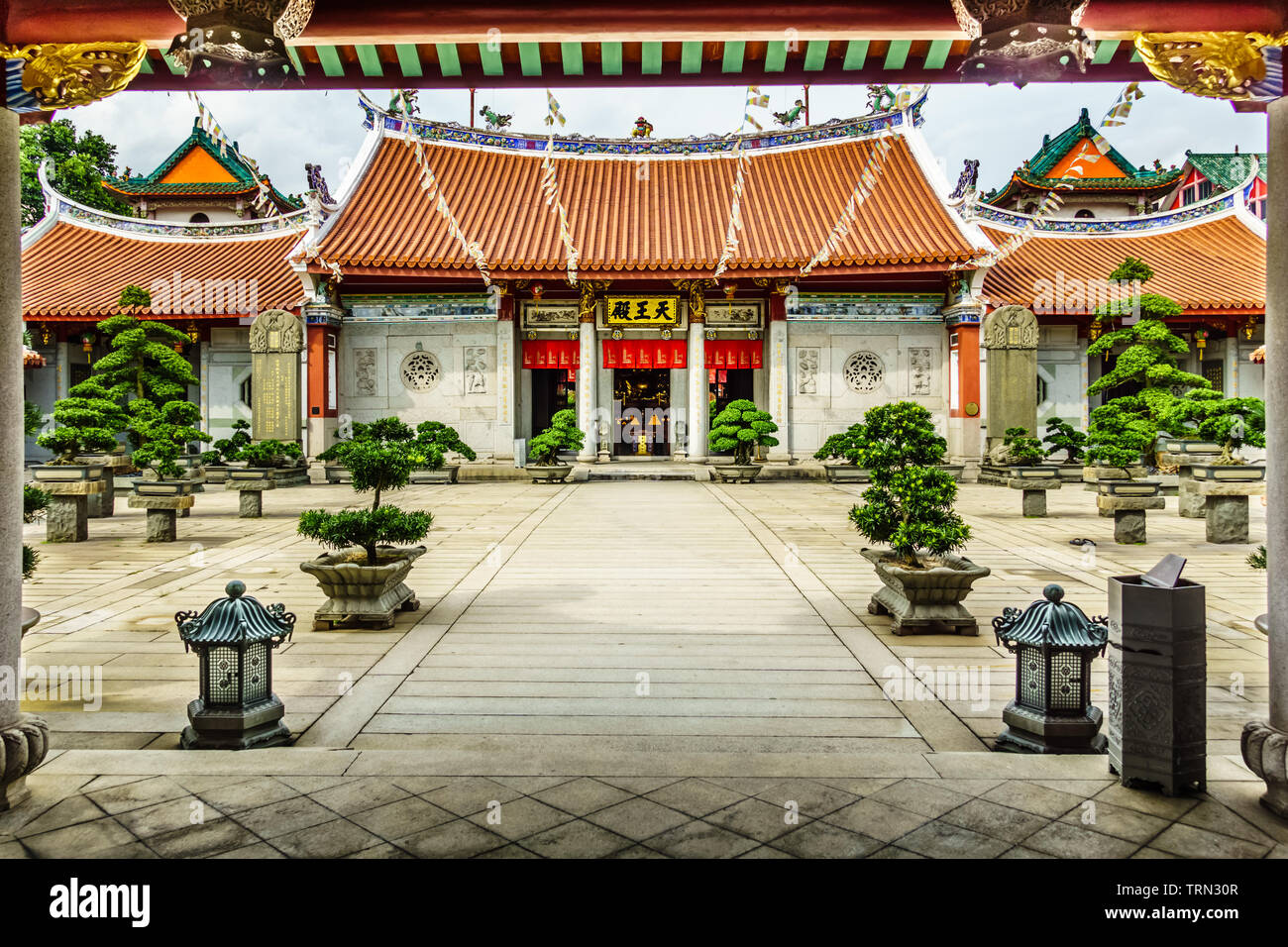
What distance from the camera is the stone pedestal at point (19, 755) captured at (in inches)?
111

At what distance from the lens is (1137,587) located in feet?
9.80

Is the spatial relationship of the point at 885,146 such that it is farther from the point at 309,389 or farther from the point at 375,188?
the point at 309,389

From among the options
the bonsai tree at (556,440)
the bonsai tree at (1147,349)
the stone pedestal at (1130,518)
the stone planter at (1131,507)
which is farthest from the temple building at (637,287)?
the stone pedestal at (1130,518)

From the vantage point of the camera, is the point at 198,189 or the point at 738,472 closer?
the point at 738,472

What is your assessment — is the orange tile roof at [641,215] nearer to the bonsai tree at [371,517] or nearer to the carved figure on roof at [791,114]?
the carved figure on roof at [791,114]

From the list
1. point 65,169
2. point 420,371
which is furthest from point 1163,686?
point 65,169

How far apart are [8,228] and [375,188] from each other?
18.8 metres

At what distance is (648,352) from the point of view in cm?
1969

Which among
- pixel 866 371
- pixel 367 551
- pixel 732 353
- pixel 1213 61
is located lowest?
pixel 367 551

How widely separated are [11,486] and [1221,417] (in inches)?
503

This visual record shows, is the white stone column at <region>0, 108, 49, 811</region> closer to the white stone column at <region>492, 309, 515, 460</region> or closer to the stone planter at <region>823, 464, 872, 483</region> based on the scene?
the stone planter at <region>823, 464, 872, 483</region>

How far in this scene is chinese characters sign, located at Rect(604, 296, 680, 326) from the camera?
762 inches

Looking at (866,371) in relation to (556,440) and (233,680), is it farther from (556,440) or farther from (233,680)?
(233,680)
